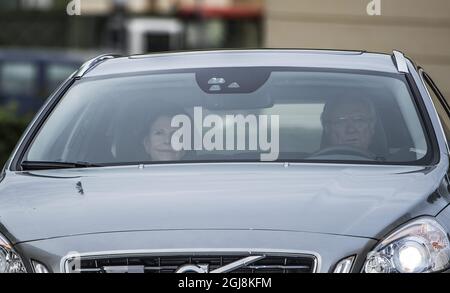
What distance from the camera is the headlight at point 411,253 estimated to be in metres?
4.30

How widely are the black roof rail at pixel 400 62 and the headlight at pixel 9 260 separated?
2.17 m

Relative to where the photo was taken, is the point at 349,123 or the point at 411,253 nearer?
the point at 411,253

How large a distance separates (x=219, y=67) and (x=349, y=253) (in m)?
1.88

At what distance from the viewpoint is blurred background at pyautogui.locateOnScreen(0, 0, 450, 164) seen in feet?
49.2

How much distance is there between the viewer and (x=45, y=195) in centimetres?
491

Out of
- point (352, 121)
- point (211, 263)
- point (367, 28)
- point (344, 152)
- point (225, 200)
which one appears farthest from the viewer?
point (367, 28)

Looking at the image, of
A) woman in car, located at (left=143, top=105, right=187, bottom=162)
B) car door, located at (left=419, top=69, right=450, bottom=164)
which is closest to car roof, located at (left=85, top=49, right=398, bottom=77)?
car door, located at (left=419, top=69, right=450, bottom=164)

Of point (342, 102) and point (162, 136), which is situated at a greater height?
point (342, 102)

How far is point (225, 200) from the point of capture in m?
4.58

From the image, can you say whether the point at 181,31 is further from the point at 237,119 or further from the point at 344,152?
the point at 344,152

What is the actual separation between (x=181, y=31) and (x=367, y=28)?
29919 millimetres

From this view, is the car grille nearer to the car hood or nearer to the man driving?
the car hood

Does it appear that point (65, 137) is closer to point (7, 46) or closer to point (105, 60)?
point (105, 60)

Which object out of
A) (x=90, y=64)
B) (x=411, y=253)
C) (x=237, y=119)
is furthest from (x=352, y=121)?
(x=90, y=64)
